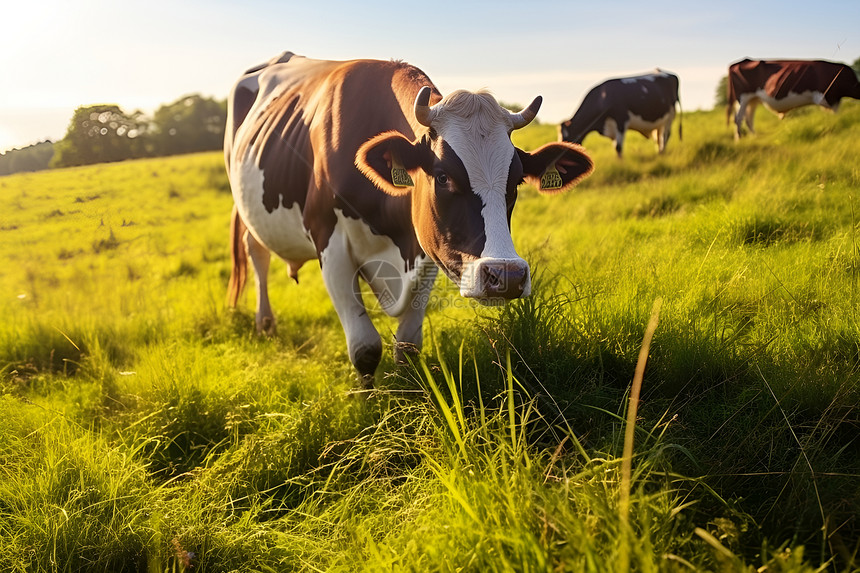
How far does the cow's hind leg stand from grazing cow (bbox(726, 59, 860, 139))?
31.9 feet

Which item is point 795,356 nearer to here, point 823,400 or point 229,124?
point 823,400

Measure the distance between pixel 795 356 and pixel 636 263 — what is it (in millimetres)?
1358

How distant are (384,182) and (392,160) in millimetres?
134

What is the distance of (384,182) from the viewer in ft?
10.6

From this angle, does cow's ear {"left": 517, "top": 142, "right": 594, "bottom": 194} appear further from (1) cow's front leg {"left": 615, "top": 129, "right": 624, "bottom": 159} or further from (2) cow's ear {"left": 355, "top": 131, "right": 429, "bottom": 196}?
(1) cow's front leg {"left": 615, "top": 129, "right": 624, "bottom": 159}

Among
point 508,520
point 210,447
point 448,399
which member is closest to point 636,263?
point 448,399

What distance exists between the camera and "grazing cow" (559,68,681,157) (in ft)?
46.6

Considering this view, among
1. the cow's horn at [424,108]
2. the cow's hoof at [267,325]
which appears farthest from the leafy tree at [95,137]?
the cow's horn at [424,108]

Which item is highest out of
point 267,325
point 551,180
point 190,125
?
point 190,125

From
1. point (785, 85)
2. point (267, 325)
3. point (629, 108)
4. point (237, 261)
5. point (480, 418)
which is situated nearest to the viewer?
point (480, 418)

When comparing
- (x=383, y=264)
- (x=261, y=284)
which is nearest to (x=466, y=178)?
(x=383, y=264)

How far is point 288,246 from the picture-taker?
193 inches

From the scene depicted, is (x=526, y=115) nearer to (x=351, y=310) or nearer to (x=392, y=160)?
(x=392, y=160)

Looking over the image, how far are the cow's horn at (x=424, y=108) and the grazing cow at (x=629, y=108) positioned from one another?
1160 centimetres
